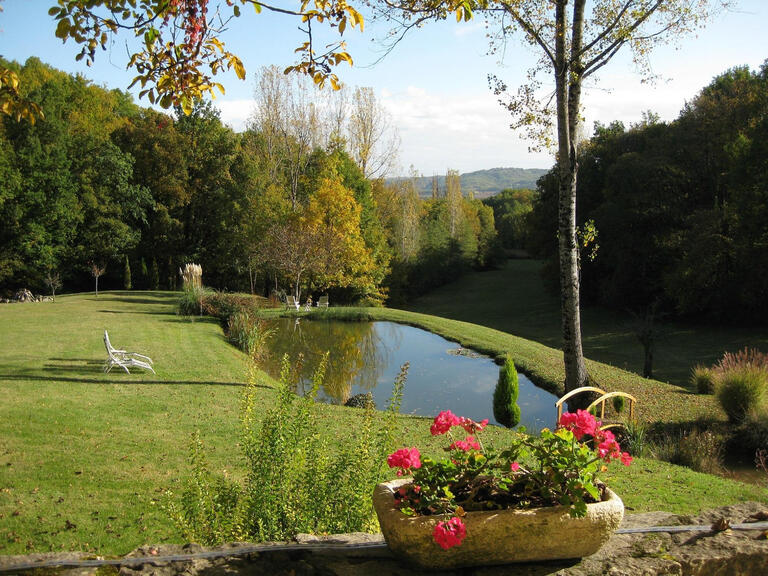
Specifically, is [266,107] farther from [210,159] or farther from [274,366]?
[274,366]

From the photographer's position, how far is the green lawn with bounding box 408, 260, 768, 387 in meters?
20.4

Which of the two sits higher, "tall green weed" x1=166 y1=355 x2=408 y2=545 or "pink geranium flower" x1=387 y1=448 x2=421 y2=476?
"pink geranium flower" x1=387 y1=448 x2=421 y2=476

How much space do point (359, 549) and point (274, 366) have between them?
1198 centimetres

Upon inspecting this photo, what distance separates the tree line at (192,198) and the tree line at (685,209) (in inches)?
466

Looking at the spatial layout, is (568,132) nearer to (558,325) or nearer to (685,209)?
(558,325)

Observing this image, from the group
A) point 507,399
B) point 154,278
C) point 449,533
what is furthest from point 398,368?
point 154,278

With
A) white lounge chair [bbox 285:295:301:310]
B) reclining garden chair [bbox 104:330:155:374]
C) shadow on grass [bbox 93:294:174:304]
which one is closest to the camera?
reclining garden chair [bbox 104:330:155:374]

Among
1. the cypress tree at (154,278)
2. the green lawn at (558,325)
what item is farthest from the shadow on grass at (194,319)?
the cypress tree at (154,278)

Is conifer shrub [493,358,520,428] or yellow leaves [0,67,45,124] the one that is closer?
yellow leaves [0,67,45,124]

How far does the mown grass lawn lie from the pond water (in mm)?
1270

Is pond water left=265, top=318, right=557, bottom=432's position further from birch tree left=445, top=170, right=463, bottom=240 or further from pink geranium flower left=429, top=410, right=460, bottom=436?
birch tree left=445, top=170, right=463, bottom=240

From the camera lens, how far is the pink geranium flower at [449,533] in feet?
7.28

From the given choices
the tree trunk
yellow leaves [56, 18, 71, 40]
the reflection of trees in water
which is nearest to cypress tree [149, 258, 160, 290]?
the reflection of trees in water

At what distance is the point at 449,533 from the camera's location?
7.29ft
